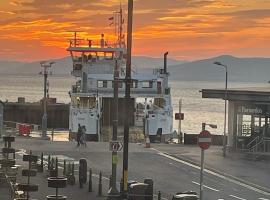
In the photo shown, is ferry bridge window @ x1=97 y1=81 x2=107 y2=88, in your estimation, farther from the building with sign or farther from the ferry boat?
the building with sign

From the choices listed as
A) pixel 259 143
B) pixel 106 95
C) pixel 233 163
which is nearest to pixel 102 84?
pixel 106 95

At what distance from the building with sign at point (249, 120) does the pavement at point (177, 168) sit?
1.55 meters

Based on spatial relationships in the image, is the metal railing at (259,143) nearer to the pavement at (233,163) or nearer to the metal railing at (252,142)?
the metal railing at (252,142)

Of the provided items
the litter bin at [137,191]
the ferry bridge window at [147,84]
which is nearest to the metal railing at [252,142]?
the litter bin at [137,191]

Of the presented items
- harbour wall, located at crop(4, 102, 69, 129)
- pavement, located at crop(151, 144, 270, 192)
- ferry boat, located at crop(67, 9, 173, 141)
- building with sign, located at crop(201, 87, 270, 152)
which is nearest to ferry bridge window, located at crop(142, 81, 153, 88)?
ferry boat, located at crop(67, 9, 173, 141)

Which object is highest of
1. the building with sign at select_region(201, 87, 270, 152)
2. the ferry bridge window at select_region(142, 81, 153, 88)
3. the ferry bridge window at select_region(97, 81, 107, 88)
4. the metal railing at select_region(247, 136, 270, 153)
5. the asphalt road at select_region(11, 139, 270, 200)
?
the ferry bridge window at select_region(142, 81, 153, 88)

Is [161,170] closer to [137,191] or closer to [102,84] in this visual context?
[137,191]

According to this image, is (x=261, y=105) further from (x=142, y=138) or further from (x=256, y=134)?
(x=142, y=138)

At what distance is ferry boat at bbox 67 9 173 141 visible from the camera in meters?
64.3

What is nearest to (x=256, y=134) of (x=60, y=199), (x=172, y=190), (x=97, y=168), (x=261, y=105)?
(x=261, y=105)

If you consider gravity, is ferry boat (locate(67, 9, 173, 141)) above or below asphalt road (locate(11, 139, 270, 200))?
above

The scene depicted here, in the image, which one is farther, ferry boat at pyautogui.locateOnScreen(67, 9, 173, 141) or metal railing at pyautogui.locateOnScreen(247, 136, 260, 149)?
ferry boat at pyautogui.locateOnScreen(67, 9, 173, 141)

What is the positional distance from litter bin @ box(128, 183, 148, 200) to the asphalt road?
352cm

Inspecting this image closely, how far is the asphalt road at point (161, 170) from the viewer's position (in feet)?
90.6
